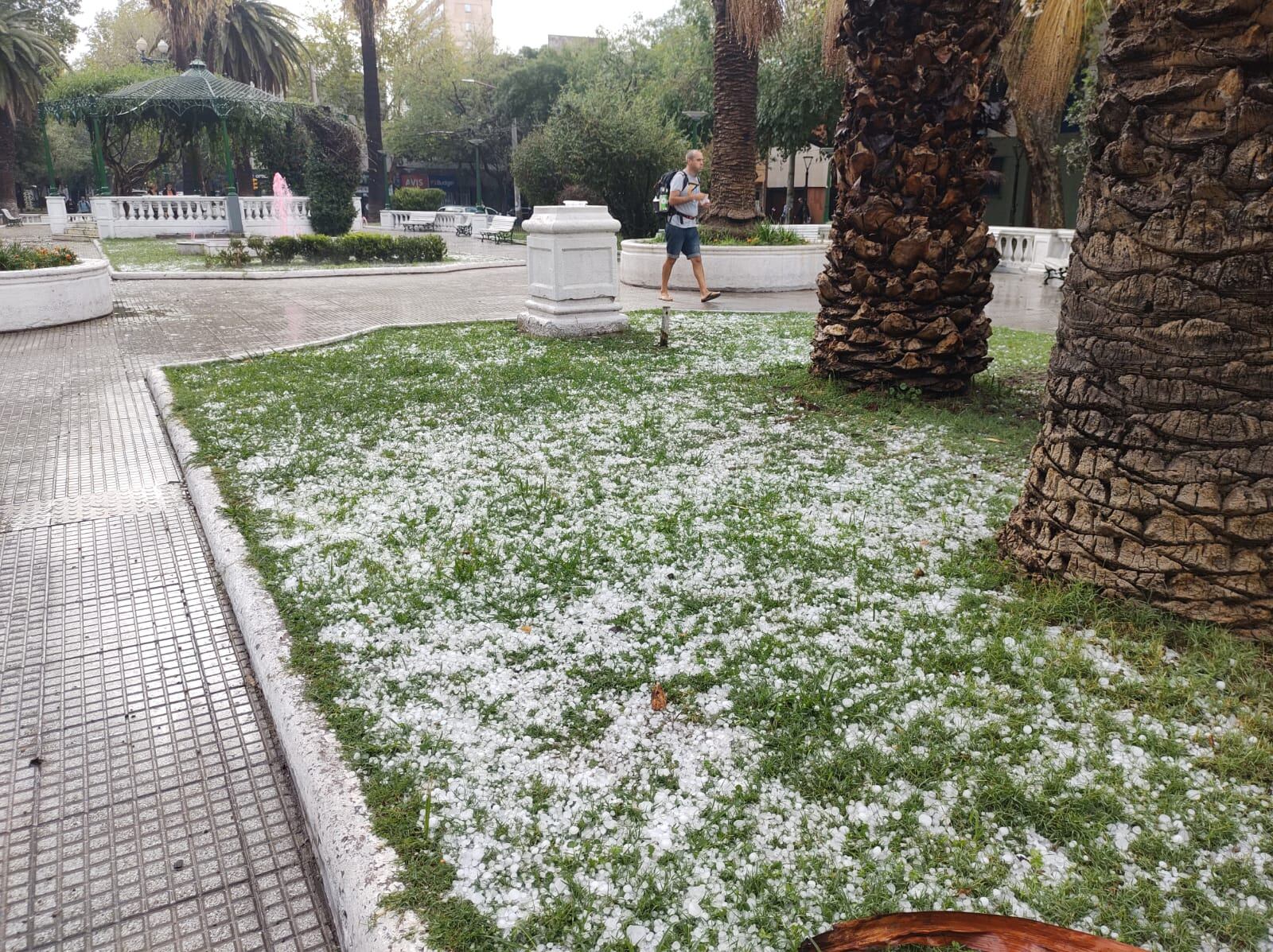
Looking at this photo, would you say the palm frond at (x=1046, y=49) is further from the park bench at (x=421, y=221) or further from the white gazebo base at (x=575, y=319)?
the park bench at (x=421, y=221)

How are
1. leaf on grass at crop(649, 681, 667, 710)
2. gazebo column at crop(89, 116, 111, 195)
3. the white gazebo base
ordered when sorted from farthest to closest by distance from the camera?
gazebo column at crop(89, 116, 111, 195), the white gazebo base, leaf on grass at crop(649, 681, 667, 710)

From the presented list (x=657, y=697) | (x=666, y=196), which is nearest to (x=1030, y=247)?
(x=666, y=196)

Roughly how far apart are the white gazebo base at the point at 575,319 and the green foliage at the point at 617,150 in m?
15.2

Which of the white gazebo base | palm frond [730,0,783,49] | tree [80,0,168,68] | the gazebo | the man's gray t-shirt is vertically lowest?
the white gazebo base

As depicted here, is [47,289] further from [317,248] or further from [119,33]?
[119,33]

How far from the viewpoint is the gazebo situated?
79.7ft

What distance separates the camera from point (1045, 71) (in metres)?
13.2

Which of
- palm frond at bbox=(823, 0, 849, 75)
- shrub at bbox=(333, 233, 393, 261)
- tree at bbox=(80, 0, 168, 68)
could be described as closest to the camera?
palm frond at bbox=(823, 0, 849, 75)

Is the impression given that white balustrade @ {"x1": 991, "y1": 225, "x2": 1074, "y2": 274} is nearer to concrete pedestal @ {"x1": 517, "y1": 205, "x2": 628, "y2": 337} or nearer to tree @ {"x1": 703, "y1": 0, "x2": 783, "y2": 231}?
tree @ {"x1": 703, "y1": 0, "x2": 783, "y2": 231}

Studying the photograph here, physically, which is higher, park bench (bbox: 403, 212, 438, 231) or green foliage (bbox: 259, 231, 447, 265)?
park bench (bbox: 403, 212, 438, 231)

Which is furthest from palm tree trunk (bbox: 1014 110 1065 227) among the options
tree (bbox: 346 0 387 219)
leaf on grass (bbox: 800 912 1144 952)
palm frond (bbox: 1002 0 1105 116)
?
tree (bbox: 346 0 387 219)

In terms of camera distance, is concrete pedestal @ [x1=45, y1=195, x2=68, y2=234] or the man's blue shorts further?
concrete pedestal @ [x1=45, y1=195, x2=68, y2=234]

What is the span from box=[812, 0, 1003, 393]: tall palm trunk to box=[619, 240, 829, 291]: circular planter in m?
7.10

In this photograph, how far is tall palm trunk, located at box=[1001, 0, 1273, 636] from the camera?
2.98m
